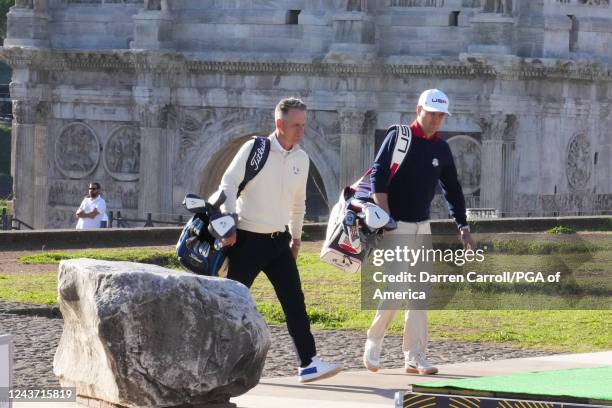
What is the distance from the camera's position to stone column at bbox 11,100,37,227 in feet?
169

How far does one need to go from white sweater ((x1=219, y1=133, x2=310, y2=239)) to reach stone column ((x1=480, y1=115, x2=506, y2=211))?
3032cm

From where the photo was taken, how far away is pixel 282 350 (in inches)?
725

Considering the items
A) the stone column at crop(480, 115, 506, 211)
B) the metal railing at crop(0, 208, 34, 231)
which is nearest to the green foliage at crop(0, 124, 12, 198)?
→ the metal railing at crop(0, 208, 34, 231)

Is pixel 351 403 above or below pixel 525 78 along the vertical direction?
below

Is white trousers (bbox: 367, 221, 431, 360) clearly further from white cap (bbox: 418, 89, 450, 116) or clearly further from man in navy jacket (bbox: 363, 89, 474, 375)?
white cap (bbox: 418, 89, 450, 116)

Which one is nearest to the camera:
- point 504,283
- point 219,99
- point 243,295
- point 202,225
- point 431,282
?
point 243,295

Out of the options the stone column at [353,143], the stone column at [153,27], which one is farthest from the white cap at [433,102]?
the stone column at [153,27]

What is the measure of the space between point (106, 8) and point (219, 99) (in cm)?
415

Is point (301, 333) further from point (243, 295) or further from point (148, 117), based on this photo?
point (148, 117)

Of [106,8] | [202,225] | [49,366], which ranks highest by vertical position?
[106,8]

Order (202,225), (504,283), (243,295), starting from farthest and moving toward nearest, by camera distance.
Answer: (504,283) < (202,225) < (243,295)

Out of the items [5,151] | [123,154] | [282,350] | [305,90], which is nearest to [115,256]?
[282,350]

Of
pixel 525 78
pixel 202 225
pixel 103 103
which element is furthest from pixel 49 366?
pixel 103 103

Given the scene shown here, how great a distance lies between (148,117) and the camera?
49656 mm
